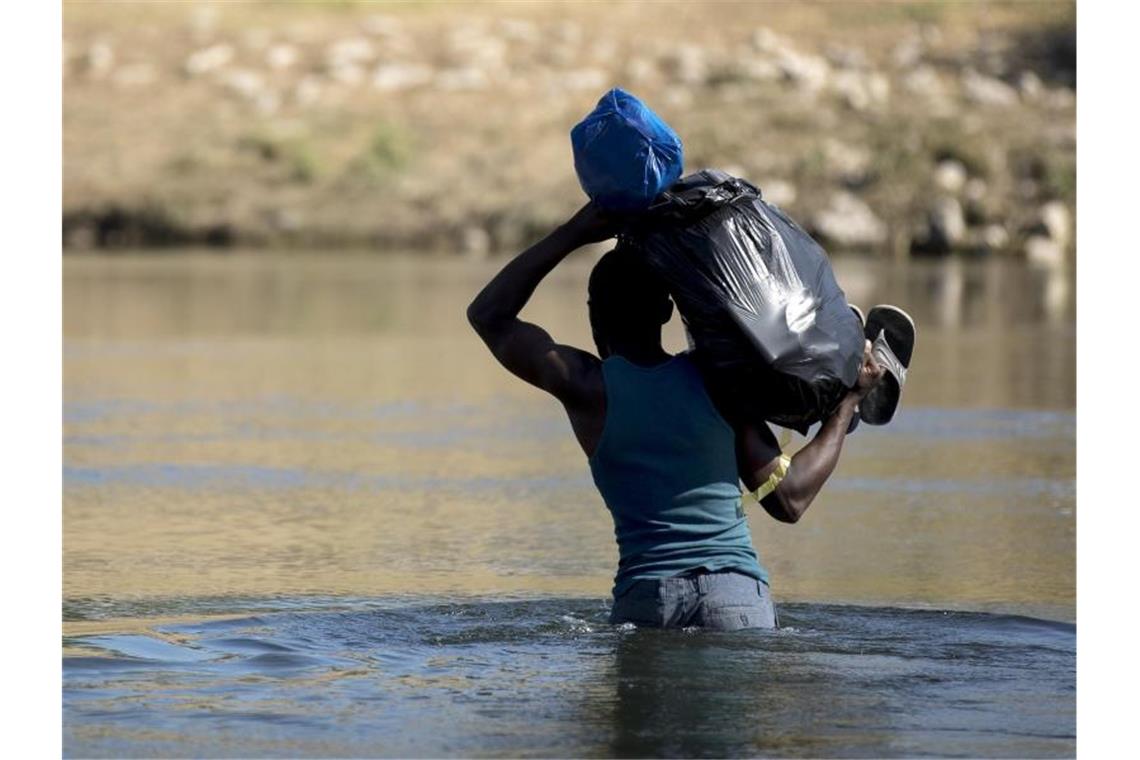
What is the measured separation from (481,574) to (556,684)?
2240 millimetres

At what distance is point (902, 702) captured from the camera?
6039 mm

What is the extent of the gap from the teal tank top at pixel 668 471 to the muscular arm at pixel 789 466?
47 mm

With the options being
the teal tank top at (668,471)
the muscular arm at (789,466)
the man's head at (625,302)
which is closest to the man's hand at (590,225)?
the man's head at (625,302)

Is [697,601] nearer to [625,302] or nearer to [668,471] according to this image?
[668,471]

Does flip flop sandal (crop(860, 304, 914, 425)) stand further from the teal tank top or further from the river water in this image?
the river water

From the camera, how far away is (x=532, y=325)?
6176 millimetres

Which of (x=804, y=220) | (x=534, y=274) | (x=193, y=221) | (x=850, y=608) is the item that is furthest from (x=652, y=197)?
(x=193, y=221)

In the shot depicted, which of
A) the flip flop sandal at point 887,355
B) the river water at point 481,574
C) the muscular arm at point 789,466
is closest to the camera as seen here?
the river water at point 481,574

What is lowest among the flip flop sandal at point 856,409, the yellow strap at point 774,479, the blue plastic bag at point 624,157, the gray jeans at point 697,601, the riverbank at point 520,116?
the gray jeans at point 697,601

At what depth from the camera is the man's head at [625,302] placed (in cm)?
630

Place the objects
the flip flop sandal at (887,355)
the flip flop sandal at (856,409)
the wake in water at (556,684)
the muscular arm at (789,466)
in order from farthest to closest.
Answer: the flip flop sandal at (887,355)
the flip flop sandal at (856,409)
the muscular arm at (789,466)
the wake in water at (556,684)

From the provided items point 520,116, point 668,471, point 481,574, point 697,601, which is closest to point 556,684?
point 697,601

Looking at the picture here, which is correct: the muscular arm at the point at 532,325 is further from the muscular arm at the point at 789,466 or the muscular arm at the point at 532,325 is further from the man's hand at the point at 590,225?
the muscular arm at the point at 789,466

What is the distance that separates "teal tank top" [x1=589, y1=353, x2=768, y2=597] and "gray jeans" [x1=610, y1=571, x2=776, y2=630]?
1.5 inches
